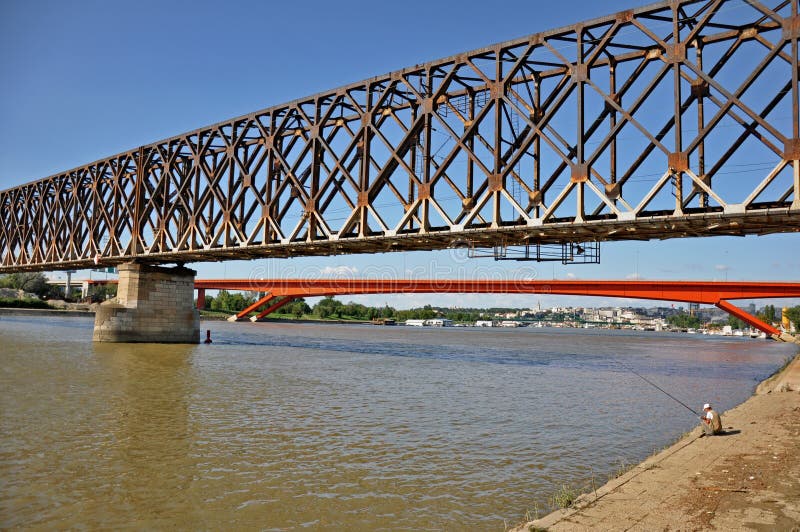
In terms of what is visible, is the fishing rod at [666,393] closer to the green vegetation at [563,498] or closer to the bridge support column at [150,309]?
the green vegetation at [563,498]

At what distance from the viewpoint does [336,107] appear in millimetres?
44219

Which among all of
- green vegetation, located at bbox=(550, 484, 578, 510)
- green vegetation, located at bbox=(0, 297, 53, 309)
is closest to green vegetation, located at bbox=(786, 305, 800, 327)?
green vegetation, located at bbox=(550, 484, 578, 510)

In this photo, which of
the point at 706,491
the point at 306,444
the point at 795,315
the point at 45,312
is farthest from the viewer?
the point at 795,315

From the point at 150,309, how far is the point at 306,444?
45.7 m

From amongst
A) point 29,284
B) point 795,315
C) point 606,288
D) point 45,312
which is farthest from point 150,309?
point 795,315

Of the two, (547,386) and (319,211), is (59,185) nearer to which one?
(319,211)

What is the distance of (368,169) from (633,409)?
2286cm

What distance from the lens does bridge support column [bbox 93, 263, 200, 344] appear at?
54.2 meters

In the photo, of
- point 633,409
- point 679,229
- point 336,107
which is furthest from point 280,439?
point 336,107

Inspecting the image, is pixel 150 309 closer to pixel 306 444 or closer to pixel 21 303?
pixel 306 444

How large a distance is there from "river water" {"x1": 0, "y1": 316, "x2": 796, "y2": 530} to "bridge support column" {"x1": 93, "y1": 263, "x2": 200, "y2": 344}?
66.6 feet

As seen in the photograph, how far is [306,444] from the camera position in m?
16.1

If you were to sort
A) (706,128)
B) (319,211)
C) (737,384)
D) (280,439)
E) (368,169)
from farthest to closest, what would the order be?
(319,211), (368,169), (737,384), (706,128), (280,439)

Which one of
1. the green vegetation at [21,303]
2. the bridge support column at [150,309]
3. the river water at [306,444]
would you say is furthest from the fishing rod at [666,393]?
the green vegetation at [21,303]
